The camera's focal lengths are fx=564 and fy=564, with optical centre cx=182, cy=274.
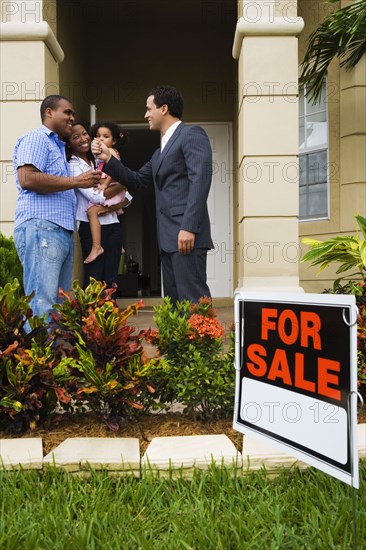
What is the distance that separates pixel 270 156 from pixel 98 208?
160 centimetres

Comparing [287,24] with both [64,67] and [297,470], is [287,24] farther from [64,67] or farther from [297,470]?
[297,470]

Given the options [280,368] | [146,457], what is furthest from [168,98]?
[146,457]

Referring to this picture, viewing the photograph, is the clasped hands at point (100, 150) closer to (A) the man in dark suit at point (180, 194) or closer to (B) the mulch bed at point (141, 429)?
(A) the man in dark suit at point (180, 194)

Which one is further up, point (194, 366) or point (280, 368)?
point (280, 368)

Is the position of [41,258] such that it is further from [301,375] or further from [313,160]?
[313,160]

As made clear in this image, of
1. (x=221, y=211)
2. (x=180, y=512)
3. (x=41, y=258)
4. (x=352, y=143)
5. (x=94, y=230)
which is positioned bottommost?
(x=180, y=512)

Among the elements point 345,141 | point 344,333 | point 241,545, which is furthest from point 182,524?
point 345,141

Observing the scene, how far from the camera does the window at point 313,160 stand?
7355 mm

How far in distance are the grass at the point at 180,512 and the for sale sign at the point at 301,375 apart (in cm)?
21

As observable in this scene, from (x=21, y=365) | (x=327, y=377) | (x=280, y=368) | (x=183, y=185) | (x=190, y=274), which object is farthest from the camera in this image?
(x=183, y=185)

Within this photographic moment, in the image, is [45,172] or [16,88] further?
[16,88]

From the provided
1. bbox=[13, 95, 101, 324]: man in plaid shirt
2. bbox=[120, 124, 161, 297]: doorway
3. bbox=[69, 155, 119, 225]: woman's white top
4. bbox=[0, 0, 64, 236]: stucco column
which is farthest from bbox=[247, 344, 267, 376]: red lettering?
bbox=[120, 124, 161, 297]: doorway

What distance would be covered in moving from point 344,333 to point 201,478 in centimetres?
91

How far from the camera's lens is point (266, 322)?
2293 mm
